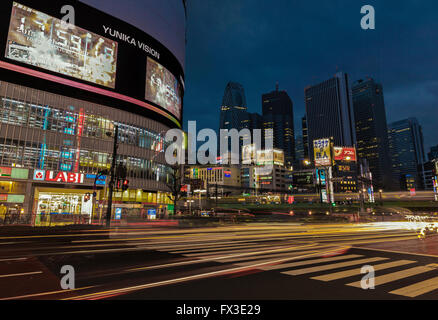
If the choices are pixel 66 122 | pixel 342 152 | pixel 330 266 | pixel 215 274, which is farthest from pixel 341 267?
pixel 342 152

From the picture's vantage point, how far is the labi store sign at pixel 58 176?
43.8 meters

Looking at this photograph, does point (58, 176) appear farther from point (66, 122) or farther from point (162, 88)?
point (162, 88)

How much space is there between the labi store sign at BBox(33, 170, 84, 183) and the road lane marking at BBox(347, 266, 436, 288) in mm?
50131

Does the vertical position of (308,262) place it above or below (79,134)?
below

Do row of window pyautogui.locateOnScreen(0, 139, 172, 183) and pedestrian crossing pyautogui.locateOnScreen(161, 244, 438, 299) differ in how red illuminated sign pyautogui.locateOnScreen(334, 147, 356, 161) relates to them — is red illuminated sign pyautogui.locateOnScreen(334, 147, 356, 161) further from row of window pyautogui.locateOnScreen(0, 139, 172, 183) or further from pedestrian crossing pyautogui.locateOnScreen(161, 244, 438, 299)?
pedestrian crossing pyautogui.locateOnScreen(161, 244, 438, 299)

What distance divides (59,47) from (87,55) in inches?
197

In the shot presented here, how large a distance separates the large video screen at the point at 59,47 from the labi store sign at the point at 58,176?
1870 centimetres

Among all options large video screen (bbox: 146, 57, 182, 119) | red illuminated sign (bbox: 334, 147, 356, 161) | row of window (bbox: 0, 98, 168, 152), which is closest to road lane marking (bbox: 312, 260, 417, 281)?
row of window (bbox: 0, 98, 168, 152)

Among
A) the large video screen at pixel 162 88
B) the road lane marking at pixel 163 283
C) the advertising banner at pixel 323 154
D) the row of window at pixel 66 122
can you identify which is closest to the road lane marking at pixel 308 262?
the road lane marking at pixel 163 283

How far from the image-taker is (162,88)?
65125 mm

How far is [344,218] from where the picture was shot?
42.3 metres

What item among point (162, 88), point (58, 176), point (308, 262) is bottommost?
point (308, 262)

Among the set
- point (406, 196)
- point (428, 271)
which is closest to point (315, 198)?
point (406, 196)
